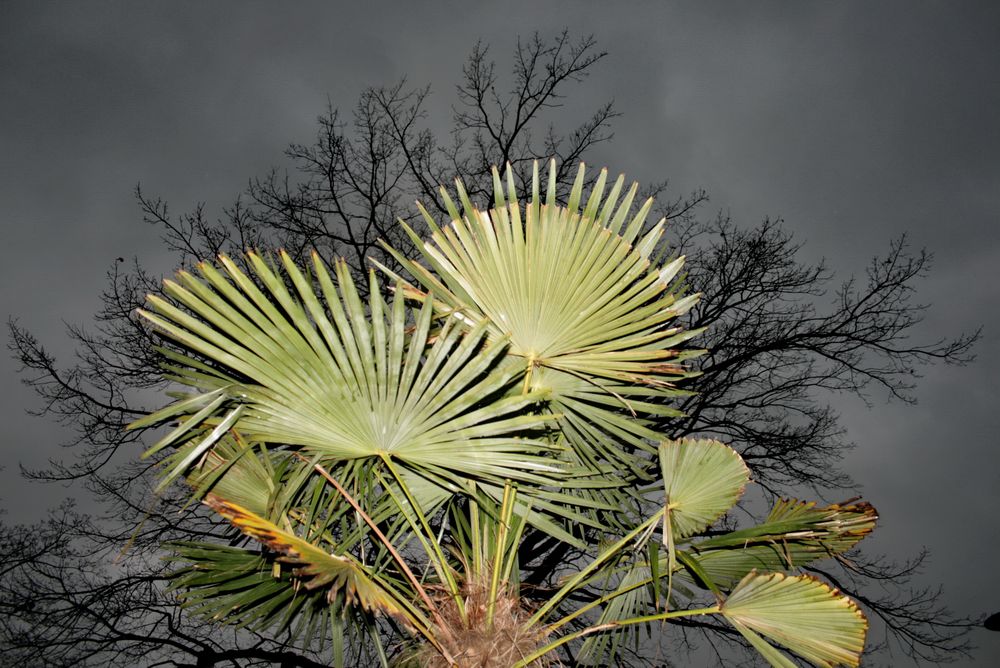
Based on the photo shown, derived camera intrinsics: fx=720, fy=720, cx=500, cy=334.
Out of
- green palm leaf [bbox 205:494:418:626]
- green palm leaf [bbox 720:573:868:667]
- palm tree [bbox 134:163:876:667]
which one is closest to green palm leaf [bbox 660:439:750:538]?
palm tree [bbox 134:163:876:667]

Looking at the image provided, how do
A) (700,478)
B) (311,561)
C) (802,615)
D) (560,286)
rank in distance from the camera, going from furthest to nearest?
(560,286) → (700,478) → (802,615) → (311,561)

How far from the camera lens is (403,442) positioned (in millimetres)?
2396

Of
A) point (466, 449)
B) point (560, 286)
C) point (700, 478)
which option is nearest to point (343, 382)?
point (466, 449)

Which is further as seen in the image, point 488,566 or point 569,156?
point 569,156

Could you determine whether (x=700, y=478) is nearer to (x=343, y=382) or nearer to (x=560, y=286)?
(x=560, y=286)

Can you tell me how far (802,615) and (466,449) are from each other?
1.19 m

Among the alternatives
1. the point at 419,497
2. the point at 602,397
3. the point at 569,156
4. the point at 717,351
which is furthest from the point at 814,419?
the point at 419,497

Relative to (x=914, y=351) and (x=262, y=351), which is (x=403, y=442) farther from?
(x=914, y=351)

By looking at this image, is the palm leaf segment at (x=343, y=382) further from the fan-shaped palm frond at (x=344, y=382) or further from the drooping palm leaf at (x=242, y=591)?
the drooping palm leaf at (x=242, y=591)

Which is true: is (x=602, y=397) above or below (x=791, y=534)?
above

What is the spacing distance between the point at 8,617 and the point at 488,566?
5518 mm

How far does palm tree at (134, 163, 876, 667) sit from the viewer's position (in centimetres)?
227

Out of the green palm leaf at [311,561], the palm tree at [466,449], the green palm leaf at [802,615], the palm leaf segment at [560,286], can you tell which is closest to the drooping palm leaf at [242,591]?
the palm tree at [466,449]

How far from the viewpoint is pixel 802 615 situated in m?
2.29
